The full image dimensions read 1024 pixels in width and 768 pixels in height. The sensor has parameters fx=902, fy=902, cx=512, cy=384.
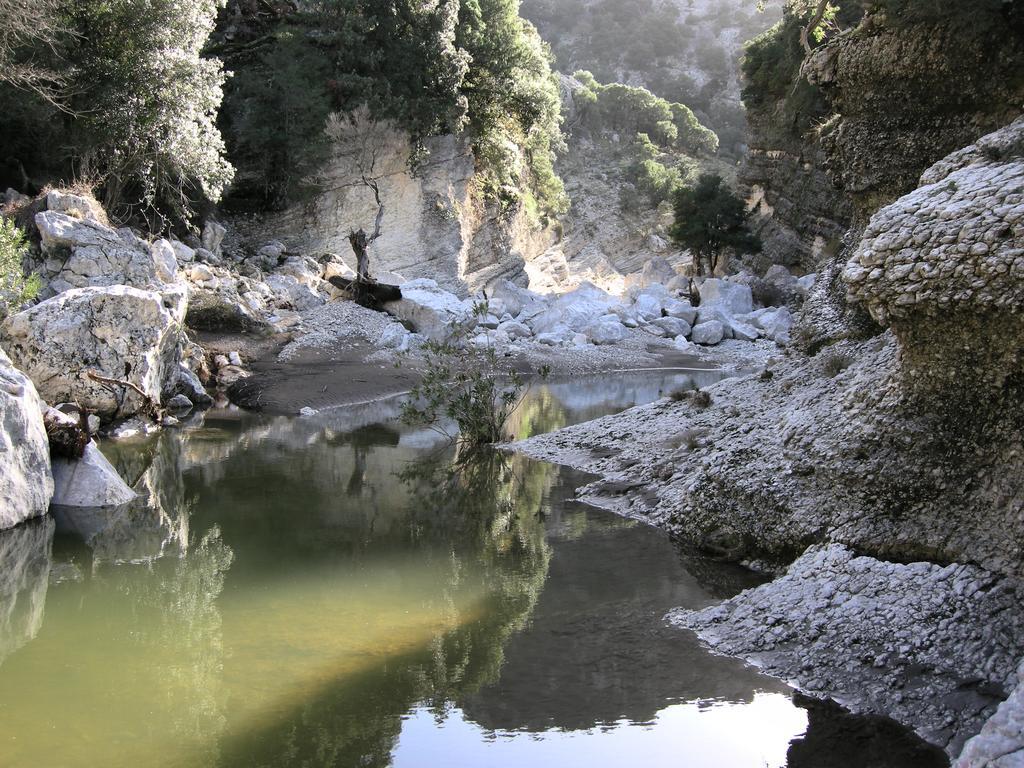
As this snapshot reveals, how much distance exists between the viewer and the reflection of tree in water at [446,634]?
6.14 meters

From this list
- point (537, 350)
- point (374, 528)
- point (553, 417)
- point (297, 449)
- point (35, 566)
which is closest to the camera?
point (35, 566)

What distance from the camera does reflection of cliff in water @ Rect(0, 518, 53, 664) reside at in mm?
8071

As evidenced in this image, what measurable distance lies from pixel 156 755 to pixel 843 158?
11074 millimetres

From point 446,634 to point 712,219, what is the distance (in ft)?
127

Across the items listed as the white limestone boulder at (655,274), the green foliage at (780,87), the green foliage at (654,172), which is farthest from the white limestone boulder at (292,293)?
the green foliage at (654,172)

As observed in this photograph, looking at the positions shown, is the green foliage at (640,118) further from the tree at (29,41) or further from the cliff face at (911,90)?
the cliff face at (911,90)

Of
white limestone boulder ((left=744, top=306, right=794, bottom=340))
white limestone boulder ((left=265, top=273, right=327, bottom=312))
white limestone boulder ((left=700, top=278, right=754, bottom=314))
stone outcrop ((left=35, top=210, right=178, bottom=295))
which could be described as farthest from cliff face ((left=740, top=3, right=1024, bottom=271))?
white limestone boulder ((left=700, top=278, right=754, bottom=314))

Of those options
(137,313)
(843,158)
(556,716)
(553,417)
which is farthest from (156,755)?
(553,417)

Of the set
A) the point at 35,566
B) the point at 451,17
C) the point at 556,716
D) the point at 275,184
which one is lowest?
the point at 35,566

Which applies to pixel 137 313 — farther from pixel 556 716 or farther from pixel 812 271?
pixel 812 271

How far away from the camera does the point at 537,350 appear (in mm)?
29078

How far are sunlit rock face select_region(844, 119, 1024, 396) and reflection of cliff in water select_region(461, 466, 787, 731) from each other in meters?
2.93

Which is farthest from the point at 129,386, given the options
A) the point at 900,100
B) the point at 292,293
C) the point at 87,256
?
the point at 900,100

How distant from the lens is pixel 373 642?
784 centimetres
